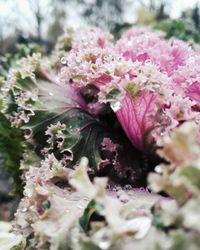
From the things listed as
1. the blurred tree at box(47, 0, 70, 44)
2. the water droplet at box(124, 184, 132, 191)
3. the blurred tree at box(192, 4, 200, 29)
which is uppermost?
the water droplet at box(124, 184, 132, 191)

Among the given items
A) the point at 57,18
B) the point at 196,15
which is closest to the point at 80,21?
the point at 57,18

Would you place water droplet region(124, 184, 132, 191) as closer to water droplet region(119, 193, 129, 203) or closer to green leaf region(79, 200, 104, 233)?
water droplet region(119, 193, 129, 203)

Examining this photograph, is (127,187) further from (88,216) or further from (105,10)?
(105,10)

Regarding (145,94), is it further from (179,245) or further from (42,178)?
(179,245)

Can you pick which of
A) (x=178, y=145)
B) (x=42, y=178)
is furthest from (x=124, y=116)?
(x=178, y=145)

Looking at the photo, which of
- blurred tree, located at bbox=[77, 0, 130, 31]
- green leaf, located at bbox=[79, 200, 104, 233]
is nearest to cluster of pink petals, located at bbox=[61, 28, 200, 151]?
green leaf, located at bbox=[79, 200, 104, 233]

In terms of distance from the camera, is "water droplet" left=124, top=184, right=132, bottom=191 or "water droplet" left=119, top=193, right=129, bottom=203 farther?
"water droplet" left=124, top=184, right=132, bottom=191

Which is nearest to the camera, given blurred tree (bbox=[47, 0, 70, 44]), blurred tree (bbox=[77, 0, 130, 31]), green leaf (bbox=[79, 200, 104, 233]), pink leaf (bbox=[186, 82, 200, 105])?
green leaf (bbox=[79, 200, 104, 233])

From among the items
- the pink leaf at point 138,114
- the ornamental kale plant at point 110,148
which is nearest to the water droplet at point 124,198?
the ornamental kale plant at point 110,148

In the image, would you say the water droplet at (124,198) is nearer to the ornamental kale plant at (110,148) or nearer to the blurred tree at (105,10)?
the ornamental kale plant at (110,148)
